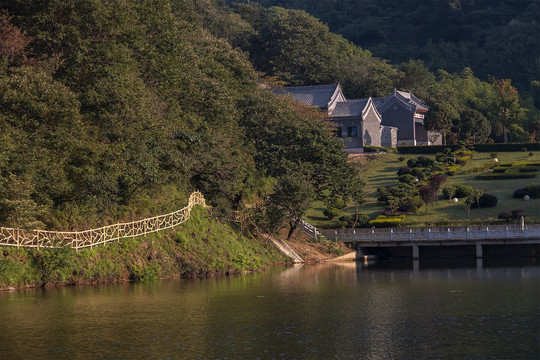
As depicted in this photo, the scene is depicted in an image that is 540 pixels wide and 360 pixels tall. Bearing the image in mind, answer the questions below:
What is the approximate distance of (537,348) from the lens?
28.3m

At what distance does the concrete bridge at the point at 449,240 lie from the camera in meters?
64.4

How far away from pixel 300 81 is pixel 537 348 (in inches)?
4119

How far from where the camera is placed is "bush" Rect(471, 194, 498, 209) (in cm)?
7781

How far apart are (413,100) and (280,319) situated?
299 ft

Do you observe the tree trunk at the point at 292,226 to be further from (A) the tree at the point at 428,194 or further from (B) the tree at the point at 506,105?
(B) the tree at the point at 506,105

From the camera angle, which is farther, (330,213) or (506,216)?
(330,213)

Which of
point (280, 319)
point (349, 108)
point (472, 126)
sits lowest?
point (280, 319)

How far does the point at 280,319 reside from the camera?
35438 mm

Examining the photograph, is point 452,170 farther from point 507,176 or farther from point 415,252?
point 415,252

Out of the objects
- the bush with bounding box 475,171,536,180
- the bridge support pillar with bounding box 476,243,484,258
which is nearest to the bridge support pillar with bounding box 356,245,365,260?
the bridge support pillar with bounding box 476,243,484,258

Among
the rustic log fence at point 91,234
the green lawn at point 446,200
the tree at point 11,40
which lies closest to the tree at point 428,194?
the green lawn at point 446,200

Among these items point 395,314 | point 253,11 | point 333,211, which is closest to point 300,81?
point 253,11

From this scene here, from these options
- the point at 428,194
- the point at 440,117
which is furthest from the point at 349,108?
the point at 428,194

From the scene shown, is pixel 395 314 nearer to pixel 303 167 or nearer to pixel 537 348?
pixel 537 348
